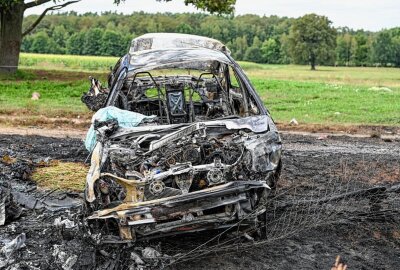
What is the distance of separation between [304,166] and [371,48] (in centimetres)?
8775

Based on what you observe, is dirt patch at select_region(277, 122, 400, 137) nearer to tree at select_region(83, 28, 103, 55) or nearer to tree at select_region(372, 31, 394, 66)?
tree at select_region(83, 28, 103, 55)

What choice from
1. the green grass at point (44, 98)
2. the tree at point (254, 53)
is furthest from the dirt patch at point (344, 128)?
the tree at point (254, 53)

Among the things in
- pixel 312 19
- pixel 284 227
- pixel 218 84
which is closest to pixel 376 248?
pixel 284 227

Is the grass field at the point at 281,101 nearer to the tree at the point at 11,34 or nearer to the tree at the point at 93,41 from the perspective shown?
the tree at the point at 11,34

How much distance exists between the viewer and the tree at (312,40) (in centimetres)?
7969

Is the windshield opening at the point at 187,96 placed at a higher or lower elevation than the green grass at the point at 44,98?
higher

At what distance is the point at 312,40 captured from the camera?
80000 mm

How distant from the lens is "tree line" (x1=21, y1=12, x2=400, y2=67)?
70812 millimetres

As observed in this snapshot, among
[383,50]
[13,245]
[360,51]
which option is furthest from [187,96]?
[360,51]

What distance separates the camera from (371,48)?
305 ft

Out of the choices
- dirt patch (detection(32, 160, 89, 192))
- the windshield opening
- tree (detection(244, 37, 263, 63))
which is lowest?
tree (detection(244, 37, 263, 63))

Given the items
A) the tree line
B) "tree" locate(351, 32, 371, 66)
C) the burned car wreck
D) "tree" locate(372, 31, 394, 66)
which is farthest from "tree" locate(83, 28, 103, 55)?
the burned car wreck

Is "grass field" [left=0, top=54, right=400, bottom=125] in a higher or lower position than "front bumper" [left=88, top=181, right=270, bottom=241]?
lower

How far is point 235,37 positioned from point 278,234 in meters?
79.1
